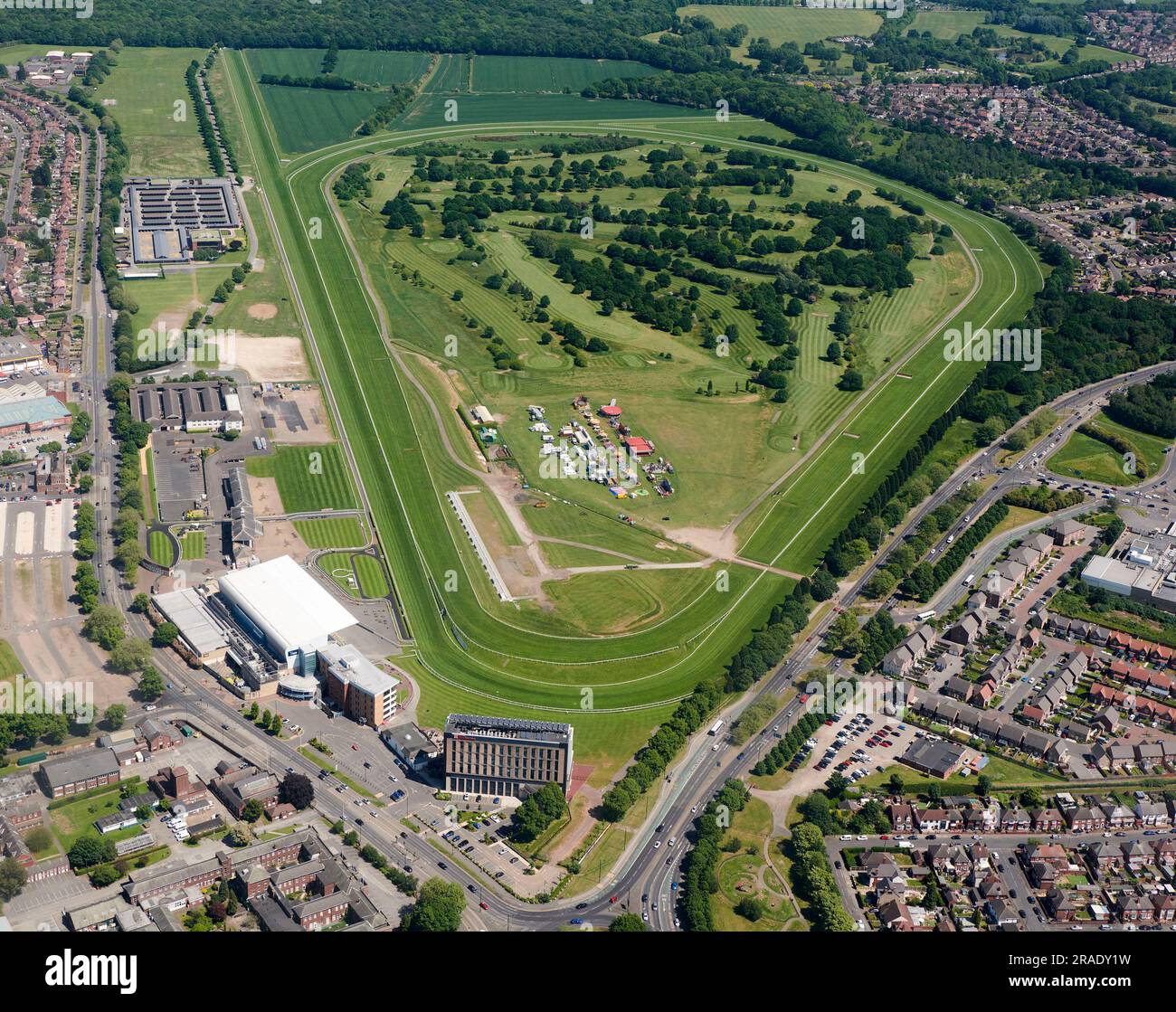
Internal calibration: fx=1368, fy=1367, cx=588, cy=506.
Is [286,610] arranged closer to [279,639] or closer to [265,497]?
[279,639]

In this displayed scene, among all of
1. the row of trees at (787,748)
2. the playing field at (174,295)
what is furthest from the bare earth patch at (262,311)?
the row of trees at (787,748)

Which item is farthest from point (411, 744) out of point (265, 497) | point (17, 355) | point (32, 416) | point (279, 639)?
point (17, 355)

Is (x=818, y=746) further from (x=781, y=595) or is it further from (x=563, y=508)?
(x=563, y=508)

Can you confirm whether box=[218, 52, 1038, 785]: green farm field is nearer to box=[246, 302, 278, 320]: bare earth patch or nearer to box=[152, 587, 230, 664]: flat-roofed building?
box=[152, 587, 230, 664]: flat-roofed building

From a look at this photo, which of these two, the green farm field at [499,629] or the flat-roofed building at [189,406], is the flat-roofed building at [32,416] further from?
the green farm field at [499,629]

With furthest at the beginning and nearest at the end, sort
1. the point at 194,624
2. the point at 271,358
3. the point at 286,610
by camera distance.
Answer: the point at 271,358 → the point at 194,624 → the point at 286,610

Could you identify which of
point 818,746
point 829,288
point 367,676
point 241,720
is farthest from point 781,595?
A: point 829,288

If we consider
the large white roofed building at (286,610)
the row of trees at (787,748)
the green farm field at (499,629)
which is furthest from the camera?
the large white roofed building at (286,610)
